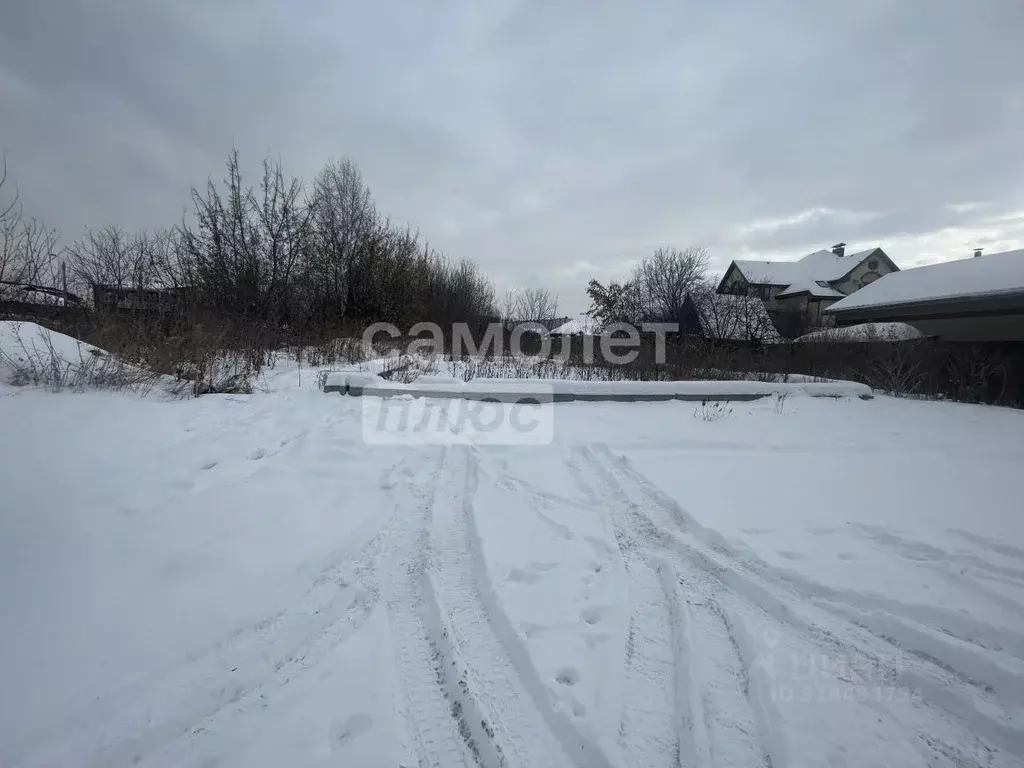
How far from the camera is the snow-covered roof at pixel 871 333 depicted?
34.7 feet

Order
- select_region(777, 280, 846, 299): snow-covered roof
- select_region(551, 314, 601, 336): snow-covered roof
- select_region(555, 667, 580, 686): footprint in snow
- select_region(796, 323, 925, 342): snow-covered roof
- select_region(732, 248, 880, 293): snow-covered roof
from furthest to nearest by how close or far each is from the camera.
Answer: select_region(732, 248, 880, 293): snow-covered roof < select_region(777, 280, 846, 299): snow-covered roof < select_region(551, 314, 601, 336): snow-covered roof < select_region(796, 323, 925, 342): snow-covered roof < select_region(555, 667, 580, 686): footprint in snow

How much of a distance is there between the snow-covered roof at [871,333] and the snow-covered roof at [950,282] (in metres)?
0.71

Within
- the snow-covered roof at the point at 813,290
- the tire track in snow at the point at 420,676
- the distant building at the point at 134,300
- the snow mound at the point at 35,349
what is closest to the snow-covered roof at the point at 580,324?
the distant building at the point at 134,300

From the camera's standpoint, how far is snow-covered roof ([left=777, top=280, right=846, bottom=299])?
3259cm

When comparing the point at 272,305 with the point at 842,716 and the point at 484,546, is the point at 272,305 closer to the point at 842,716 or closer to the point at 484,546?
the point at 484,546

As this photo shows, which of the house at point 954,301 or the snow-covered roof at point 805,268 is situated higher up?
the snow-covered roof at point 805,268

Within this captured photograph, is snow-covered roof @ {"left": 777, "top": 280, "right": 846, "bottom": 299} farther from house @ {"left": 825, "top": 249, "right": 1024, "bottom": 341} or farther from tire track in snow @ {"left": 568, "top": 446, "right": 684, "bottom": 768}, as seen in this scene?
tire track in snow @ {"left": 568, "top": 446, "right": 684, "bottom": 768}

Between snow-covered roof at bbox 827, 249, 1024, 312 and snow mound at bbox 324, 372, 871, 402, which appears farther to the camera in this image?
snow-covered roof at bbox 827, 249, 1024, 312

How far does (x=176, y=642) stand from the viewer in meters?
1.79

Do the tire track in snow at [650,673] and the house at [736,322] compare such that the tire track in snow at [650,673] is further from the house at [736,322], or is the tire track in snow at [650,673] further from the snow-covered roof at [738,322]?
the snow-covered roof at [738,322]

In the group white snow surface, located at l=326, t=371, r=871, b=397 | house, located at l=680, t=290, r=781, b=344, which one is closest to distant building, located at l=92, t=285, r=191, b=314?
white snow surface, located at l=326, t=371, r=871, b=397

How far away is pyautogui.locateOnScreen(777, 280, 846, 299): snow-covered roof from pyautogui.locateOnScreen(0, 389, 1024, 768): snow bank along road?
3569cm

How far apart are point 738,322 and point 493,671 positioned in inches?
596

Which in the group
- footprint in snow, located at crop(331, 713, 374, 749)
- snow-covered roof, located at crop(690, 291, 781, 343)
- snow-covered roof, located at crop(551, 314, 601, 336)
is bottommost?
footprint in snow, located at crop(331, 713, 374, 749)
